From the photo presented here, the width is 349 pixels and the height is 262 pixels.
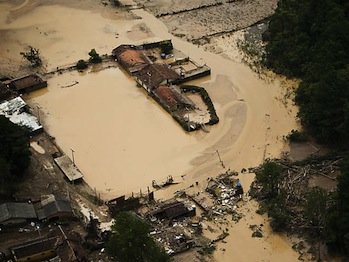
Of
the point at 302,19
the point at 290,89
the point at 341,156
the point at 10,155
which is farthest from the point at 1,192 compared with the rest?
the point at 302,19

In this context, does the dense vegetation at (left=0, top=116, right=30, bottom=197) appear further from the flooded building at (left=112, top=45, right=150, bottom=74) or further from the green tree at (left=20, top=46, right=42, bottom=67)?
the green tree at (left=20, top=46, right=42, bottom=67)

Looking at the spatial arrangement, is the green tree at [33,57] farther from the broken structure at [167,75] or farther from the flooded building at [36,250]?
the flooded building at [36,250]

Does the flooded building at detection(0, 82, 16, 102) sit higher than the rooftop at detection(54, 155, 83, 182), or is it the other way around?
the flooded building at detection(0, 82, 16, 102)

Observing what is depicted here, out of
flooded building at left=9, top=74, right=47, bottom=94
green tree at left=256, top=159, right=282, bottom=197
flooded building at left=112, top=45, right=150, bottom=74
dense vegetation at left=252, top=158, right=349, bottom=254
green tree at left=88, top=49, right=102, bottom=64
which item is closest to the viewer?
dense vegetation at left=252, top=158, right=349, bottom=254

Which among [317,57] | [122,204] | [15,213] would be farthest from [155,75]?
[15,213]

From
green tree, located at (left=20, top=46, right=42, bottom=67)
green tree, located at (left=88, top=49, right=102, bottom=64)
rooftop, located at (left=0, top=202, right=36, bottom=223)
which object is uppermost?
green tree, located at (left=20, top=46, right=42, bottom=67)

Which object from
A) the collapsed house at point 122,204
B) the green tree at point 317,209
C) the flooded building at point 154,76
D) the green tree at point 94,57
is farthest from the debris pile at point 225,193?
the green tree at point 94,57

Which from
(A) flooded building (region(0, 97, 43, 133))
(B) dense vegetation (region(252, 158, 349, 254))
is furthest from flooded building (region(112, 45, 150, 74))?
(B) dense vegetation (region(252, 158, 349, 254))
